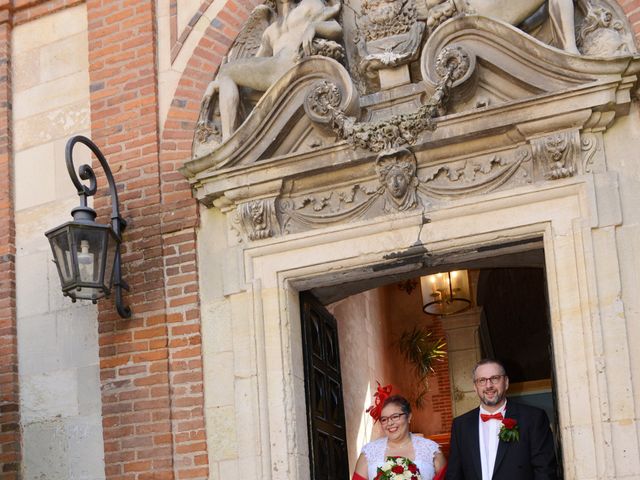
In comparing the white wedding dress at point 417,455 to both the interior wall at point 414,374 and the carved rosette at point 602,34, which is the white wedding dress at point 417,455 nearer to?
the carved rosette at point 602,34

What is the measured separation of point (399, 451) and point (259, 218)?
1952mm

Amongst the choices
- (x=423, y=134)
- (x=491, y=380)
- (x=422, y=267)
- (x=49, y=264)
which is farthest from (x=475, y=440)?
(x=49, y=264)

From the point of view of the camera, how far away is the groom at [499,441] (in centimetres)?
685

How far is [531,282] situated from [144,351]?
8.87m

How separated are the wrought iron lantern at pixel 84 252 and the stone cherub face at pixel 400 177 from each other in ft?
6.63

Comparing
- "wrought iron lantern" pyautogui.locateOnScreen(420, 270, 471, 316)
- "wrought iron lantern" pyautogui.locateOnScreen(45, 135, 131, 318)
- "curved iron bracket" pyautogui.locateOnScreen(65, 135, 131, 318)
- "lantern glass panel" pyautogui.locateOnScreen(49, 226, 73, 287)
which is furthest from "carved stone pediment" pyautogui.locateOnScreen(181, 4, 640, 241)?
"wrought iron lantern" pyautogui.locateOnScreen(420, 270, 471, 316)

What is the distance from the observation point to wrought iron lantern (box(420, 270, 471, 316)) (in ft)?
43.1

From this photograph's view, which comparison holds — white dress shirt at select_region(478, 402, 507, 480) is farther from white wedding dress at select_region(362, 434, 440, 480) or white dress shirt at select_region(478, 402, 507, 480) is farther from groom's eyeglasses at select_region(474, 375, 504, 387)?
white wedding dress at select_region(362, 434, 440, 480)

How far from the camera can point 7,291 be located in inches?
358

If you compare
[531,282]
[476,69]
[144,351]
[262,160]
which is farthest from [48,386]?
[531,282]

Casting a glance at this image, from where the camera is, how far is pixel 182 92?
8.81m

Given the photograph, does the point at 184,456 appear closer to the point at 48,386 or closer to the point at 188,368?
the point at 188,368

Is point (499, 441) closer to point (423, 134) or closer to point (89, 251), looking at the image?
point (423, 134)

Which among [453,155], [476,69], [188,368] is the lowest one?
[188,368]
